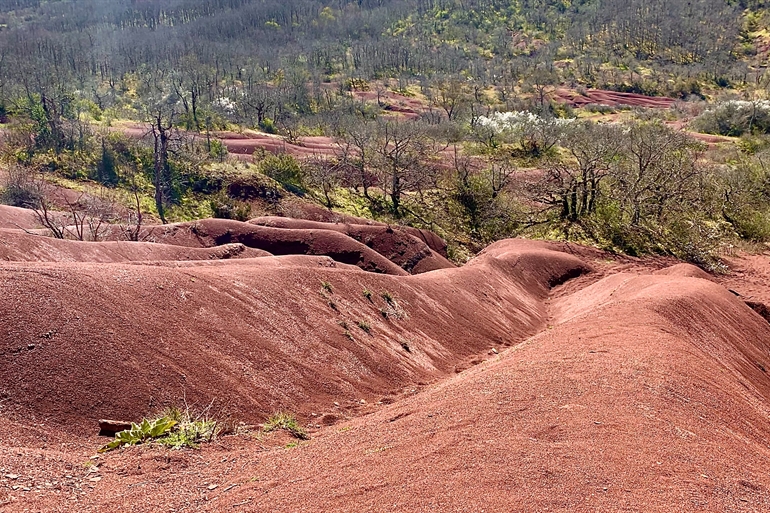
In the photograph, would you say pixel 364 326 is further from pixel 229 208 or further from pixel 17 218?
pixel 229 208

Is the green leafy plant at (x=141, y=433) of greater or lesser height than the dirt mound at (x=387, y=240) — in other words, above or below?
above

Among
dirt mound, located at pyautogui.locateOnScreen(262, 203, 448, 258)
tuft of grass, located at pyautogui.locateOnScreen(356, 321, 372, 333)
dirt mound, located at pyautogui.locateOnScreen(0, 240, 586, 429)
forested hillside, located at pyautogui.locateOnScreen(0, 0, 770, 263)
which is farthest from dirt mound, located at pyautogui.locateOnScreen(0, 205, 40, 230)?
tuft of grass, located at pyautogui.locateOnScreen(356, 321, 372, 333)

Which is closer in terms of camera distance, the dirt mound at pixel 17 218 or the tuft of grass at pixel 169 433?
the tuft of grass at pixel 169 433

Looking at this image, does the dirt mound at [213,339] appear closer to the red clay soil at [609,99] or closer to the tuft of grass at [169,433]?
the tuft of grass at [169,433]

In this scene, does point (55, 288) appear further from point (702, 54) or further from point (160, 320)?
point (702, 54)

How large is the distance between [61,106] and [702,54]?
394 feet

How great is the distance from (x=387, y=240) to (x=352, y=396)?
1884 centimetres

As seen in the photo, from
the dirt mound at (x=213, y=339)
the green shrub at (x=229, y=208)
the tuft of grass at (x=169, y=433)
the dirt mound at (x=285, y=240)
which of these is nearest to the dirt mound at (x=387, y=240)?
the dirt mound at (x=285, y=240)

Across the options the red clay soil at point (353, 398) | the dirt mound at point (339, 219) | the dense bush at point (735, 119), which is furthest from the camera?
the dense bush at point (735, 119)

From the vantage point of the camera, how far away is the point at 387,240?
30984 millimetres

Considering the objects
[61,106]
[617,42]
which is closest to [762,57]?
[617,42]

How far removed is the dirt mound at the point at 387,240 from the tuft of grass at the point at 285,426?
63.3 feet

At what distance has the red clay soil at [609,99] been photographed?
89.0m

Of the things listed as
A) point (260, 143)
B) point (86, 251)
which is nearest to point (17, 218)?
point (86, 251)
